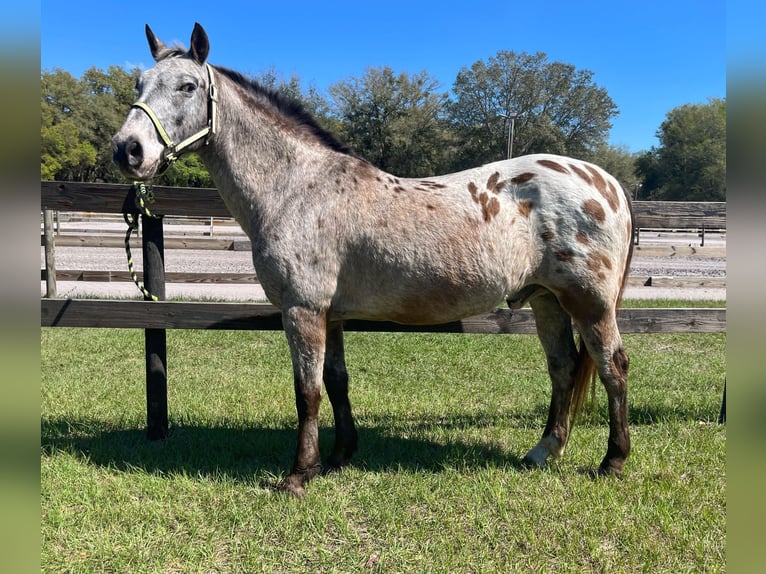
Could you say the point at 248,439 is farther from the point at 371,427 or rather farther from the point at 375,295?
the point at 375,295

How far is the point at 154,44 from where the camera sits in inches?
120

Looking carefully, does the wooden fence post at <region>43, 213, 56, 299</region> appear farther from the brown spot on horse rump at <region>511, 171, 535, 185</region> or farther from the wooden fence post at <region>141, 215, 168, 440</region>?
the brown spot on horse rump at <region>511, 171, 535, 185</region>

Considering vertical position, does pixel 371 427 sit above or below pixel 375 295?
below

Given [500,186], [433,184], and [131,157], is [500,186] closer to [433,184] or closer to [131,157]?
[433,184]

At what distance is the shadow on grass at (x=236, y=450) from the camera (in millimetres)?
3389

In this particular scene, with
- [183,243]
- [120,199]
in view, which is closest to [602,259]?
[120,199]

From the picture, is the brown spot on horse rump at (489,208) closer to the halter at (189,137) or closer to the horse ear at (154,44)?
the halter at (189,137)

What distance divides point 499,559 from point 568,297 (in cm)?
159
